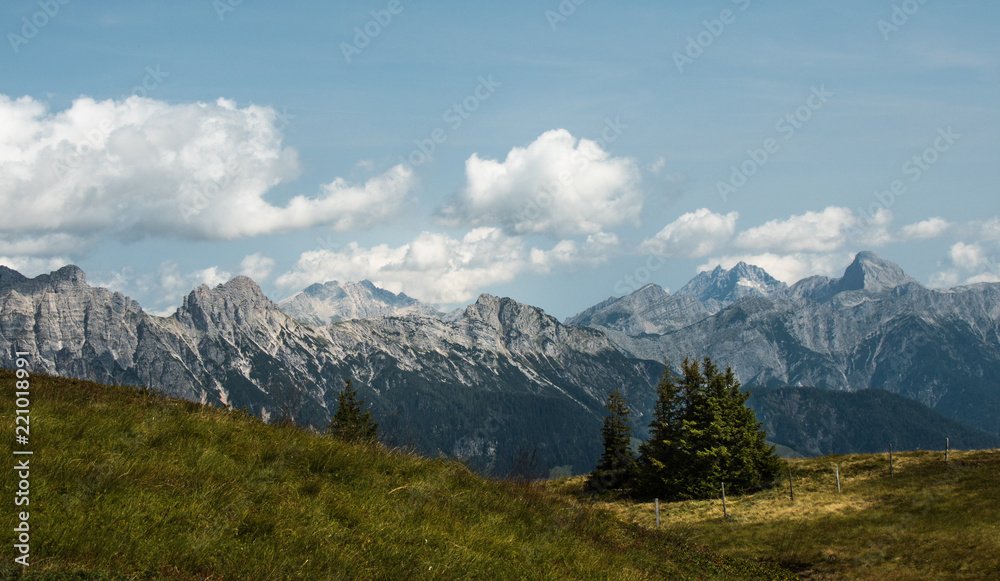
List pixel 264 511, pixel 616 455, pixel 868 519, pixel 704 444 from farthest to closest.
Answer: pixel 616 455, pixel 704 444, pixel 868 519, pixel 264 511

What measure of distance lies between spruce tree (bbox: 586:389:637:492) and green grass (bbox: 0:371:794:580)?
147 feet

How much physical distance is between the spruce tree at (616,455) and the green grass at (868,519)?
605 centimetres

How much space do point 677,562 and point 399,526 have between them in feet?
25.2

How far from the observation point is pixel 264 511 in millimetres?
8820

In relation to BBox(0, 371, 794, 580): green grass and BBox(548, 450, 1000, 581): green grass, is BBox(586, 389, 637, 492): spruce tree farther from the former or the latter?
BBox(0, 371, 794, 580): green grass

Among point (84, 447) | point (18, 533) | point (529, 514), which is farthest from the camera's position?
point (529, 514)

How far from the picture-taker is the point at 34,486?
7930 mm

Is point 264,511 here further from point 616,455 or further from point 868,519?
point 616,455

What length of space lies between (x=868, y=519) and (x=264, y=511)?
36.3 metres

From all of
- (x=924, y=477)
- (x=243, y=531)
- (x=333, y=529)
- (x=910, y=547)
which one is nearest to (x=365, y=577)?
(x=333, y=529)

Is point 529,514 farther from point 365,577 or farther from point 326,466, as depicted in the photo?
point 365,577

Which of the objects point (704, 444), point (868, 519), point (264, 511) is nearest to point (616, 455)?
point (704, 444)

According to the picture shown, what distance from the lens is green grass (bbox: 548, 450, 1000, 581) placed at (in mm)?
24641

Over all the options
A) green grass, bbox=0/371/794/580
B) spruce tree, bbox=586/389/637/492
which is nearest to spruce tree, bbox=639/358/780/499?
spruce tree, bbox=586/389/637/492
